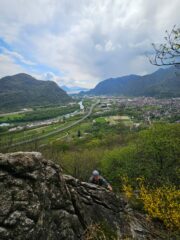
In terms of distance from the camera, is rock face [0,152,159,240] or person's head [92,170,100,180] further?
person's head [92,170,100,180]

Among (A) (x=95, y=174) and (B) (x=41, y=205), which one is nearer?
(B) (x=41, y=205)

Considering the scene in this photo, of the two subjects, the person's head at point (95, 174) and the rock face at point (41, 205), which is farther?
the person's head at point (95, 174)

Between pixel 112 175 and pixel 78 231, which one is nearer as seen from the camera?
pixel 78 231

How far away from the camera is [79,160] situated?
183 ft

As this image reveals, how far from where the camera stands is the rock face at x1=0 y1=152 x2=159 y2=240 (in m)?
8.59

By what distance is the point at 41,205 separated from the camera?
31.2 ft

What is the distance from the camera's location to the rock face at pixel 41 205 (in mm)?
8594

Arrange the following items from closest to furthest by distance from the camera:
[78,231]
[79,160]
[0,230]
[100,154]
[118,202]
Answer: [0,230] < [78,231] < [118,202] < [79,160] < [100,154]

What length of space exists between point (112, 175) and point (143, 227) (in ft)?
79.8

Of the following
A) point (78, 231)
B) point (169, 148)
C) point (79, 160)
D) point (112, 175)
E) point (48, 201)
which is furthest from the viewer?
point (79, 160)

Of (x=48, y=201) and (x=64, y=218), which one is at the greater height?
(x=48, y=201)

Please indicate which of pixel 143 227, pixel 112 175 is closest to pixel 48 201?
pixel 143 227

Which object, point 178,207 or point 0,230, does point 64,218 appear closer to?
point 0,230

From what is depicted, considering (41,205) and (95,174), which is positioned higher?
(41,205)
